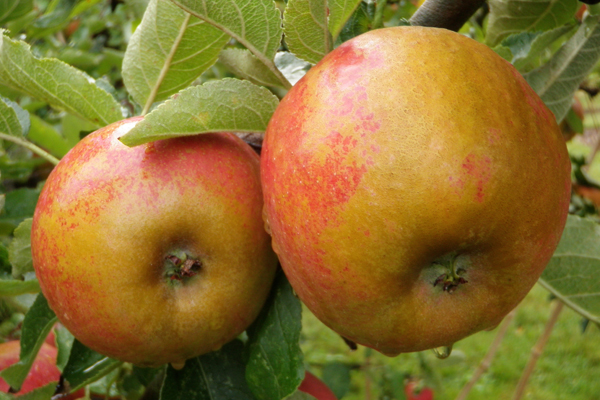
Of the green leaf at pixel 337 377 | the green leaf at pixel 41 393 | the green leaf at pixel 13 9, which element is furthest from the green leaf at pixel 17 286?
the green leaf at pixel 337 377

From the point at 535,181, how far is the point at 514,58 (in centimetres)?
38

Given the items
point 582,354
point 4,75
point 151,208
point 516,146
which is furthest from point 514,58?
point 582,354

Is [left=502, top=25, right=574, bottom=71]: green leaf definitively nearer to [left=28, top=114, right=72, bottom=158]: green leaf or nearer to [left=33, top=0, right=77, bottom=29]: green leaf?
[left=28, top=114, right=72, bottom=158]: green leaf

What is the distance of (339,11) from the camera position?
73 centimetres

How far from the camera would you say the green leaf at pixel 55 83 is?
0.82 m

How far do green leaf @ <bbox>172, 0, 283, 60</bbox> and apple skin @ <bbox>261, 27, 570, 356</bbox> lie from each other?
0.12 metres

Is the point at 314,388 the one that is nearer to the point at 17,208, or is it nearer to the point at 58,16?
the point at 17,208

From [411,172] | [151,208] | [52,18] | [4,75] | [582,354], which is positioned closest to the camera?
[411,172]

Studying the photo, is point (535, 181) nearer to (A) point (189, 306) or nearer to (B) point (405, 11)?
(A) point (189, 306)

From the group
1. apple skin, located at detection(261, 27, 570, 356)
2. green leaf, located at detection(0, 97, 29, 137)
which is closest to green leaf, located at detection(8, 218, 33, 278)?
green leaf, located at detection(0, 97, 29, 137)

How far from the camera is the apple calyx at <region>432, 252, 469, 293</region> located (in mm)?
625

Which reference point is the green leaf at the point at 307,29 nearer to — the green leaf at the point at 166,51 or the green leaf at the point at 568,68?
the green leaf at the point at 166,51

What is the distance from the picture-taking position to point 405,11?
1.64 m

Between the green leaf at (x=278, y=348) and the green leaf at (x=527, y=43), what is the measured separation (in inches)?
19.0
